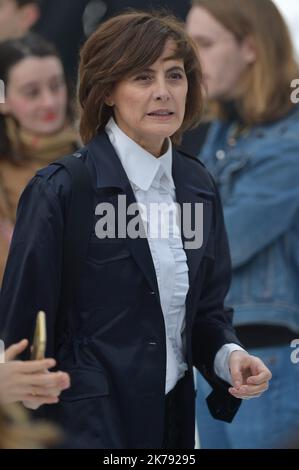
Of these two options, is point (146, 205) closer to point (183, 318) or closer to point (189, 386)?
point (183, 318)

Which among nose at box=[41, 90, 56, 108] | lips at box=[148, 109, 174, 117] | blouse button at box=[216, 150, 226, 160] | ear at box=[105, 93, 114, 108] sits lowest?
blouse button at box=[216, 150, 226, 160]

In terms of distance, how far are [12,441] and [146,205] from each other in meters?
0.60

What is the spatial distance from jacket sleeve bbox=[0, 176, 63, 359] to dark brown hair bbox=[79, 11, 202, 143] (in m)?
0.23

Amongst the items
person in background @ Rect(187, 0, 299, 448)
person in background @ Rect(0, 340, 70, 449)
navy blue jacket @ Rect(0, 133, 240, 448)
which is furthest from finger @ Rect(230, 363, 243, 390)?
person in background @ Rect(187, 0, 299, 448)

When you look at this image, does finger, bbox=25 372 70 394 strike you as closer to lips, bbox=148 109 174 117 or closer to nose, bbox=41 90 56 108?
lips, bbox=148 109 174 117

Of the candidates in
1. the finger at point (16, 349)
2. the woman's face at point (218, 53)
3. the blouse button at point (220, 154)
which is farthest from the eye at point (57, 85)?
the finger at point (16, 349)

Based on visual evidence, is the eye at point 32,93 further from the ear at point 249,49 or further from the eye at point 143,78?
the eye at point 143,78

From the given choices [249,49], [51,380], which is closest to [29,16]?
[249,49]

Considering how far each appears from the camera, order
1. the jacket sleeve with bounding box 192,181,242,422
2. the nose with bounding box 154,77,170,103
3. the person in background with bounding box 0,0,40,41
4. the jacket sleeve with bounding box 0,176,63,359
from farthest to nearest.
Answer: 1. the person in background with bounding box 0,0,40,41
2. the jacket sleeve with bounding box 192,181,242,422
3. the nose with bounding box 154,77,170,103
4. the jacket sleeve with bounding box 0,176,63,359

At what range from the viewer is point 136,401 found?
192 centimetres

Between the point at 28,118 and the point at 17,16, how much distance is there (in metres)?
Answer: 0.33

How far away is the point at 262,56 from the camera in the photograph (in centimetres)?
328

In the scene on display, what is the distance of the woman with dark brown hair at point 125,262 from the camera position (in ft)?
6.14

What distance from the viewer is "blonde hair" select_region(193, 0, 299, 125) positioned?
323cm
